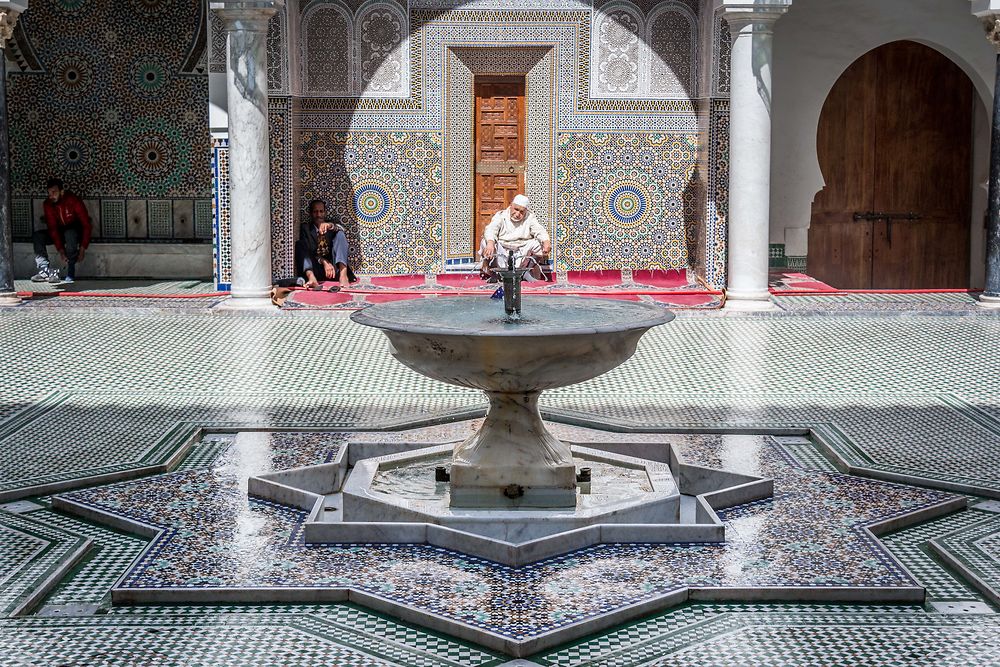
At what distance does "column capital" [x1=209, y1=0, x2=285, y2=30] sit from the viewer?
7680 millimetres

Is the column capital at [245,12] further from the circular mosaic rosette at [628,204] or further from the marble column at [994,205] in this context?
the marble column at [994,205]

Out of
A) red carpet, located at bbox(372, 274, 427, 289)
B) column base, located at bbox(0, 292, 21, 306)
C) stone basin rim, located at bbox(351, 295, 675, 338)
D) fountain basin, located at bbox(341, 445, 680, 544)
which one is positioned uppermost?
stone basin rim, located at bbox(351, 295, 675, 338)

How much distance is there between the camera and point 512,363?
344 centimetres

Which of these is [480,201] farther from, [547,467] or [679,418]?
[547,467]

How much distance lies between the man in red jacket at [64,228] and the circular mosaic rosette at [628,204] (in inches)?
153

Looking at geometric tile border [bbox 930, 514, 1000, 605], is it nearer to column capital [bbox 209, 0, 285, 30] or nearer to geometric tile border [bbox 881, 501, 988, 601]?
geometric tile border [bbox 881, 501, 988, 601]

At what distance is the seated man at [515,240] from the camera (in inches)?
337

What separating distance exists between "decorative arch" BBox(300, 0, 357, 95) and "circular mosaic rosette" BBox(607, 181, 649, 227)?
2027mm

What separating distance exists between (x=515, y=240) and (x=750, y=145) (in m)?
1.72

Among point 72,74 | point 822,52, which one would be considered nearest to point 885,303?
point 822,52

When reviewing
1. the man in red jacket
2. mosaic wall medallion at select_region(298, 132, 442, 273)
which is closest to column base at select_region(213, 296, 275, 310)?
mosaic wall medallion at select_region(298, 132, 442, 273)

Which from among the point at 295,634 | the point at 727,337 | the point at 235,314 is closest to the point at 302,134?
the point at 235,314

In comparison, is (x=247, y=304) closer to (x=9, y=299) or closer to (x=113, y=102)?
(x=9, y=299)

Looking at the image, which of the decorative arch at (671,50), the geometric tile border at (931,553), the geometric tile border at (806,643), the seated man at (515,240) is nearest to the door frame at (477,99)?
the seated man at (515,240)
